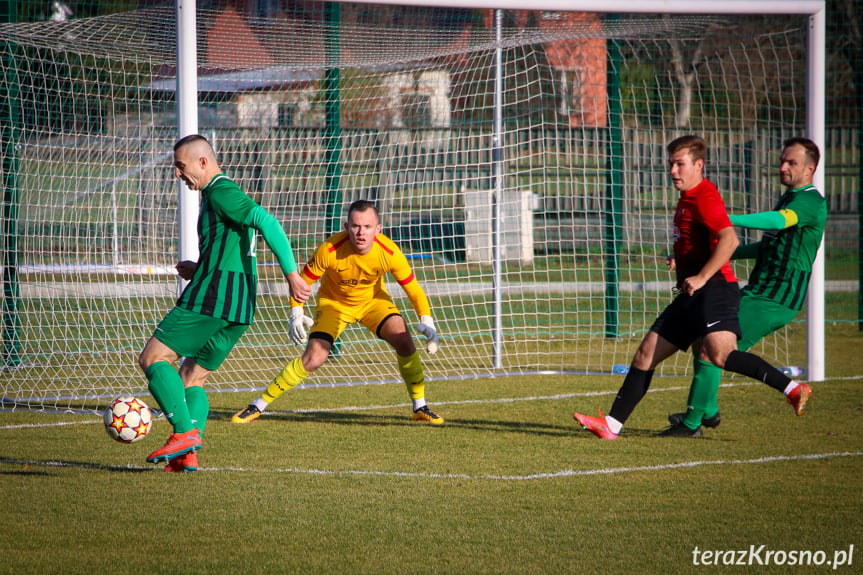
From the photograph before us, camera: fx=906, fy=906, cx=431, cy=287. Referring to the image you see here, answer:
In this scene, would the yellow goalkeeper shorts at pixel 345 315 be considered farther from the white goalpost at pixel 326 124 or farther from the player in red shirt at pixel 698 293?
the player in red shirt at pixel 698 293

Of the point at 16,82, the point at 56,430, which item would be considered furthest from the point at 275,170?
the point at 56,430

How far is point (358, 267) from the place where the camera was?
6527 mm

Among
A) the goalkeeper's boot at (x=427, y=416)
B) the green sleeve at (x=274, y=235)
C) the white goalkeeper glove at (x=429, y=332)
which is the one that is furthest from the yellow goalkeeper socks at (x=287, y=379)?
the green sleeve at (x=274, y=235)

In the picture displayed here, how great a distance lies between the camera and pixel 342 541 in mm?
3893

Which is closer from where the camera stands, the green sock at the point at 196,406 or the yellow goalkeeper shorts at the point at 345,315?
the green sock at the point at 196,406

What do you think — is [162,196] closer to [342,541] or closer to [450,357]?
[450,357]

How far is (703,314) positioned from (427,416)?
2.16 m

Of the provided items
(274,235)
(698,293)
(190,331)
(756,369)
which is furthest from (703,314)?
(190,331)

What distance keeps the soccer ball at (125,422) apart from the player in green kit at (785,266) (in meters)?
3.48

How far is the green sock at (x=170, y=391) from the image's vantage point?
15.7 feet

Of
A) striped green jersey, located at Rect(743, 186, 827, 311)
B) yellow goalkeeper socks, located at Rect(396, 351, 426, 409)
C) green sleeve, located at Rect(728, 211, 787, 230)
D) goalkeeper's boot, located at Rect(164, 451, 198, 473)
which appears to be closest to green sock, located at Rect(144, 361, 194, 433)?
goalkeeper's boot, located at Rect(164, 451, 198, 473)

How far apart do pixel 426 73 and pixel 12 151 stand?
4.34 m

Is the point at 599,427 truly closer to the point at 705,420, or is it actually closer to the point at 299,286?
the point at 705,420

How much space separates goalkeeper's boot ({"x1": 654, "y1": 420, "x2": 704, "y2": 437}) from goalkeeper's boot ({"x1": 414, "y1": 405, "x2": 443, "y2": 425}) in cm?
155
